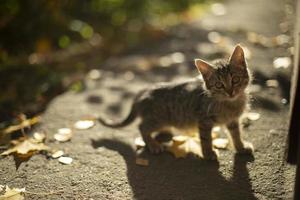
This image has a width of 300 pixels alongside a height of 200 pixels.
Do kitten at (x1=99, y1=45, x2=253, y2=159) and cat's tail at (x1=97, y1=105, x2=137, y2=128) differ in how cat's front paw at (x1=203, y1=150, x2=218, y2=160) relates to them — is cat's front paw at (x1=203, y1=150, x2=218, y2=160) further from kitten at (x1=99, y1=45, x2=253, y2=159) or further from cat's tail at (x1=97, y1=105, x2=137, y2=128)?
cat's tail at (x1=97, y1=105, x2=137, y2=128)

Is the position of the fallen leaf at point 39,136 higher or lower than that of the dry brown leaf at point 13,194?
higher

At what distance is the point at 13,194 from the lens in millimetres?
3705

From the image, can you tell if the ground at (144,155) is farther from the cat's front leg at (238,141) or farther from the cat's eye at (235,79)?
the cat's eye at (235,79)

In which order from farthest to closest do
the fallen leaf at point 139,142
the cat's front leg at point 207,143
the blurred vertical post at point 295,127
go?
the fallen leaf at point 139,142 < the cat's front leg at point 207,143 < the blurred vertical post at point 295,127

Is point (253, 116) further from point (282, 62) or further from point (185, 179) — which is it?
point (282, 62)

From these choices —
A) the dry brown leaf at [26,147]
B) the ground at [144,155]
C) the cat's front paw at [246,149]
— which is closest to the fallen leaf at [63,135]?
the ground at [144,155]

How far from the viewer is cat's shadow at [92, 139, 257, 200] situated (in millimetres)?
3746

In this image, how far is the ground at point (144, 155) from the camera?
151 inches

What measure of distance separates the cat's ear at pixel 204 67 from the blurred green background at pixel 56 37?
2.38 meters

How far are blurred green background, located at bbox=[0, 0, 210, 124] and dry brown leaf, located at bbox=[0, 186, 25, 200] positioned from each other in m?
1.77

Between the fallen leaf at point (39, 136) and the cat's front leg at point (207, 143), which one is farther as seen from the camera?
the fallen leaf at point (39, 136)

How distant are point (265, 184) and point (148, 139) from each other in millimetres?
A: 1316

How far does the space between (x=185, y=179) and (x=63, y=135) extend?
5.20 ft

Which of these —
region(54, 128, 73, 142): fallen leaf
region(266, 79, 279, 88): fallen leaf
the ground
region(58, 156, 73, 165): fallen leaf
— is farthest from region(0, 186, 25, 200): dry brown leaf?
region(266, 79, 279, 88): fallen leaf
